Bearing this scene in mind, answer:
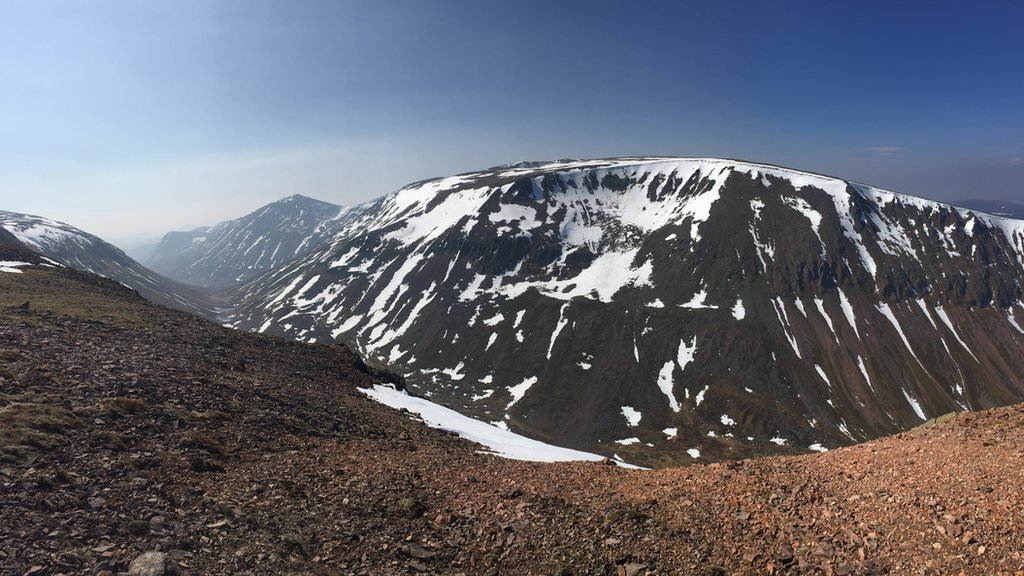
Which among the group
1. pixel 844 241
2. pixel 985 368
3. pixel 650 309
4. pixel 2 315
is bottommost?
pixel 985 368

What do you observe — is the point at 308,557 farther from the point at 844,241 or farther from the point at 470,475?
the point at 844,241

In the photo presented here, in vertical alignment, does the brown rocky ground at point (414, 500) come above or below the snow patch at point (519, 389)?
above

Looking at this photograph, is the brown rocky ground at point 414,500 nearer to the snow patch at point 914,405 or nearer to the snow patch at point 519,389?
the snow patch at point 519,389

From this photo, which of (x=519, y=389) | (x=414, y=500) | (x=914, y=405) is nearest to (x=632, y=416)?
(x=519, y=389)

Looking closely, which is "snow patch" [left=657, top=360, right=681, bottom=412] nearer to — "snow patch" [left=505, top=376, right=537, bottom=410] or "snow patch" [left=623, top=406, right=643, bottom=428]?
"snow patch" [left=623, top=406, right=643, bottom=428]

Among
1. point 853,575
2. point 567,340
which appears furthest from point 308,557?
point 567,340

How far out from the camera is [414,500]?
17156 mm

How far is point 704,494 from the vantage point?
16625 millimetres

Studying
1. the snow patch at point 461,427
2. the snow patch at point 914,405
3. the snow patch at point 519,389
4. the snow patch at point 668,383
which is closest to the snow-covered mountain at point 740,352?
the snow patch at point 668,383

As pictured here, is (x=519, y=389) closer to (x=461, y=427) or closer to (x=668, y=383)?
(x=668, y=383)

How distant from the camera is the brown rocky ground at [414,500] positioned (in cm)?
1223

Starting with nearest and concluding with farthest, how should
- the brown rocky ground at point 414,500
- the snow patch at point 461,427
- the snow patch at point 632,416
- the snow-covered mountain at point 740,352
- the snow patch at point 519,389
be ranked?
the brown rocky ground at point 414,500 < the snow patch at point 461,427 < the snow-covered mountain at point 740,352 < the snow patch at point 632,416 < the snow patch at point 519,389

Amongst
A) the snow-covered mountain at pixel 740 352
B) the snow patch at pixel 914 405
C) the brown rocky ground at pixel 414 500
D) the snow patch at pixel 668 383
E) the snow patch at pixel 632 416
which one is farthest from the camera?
the snow patch at pixel 668 383

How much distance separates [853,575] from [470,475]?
566 inches
